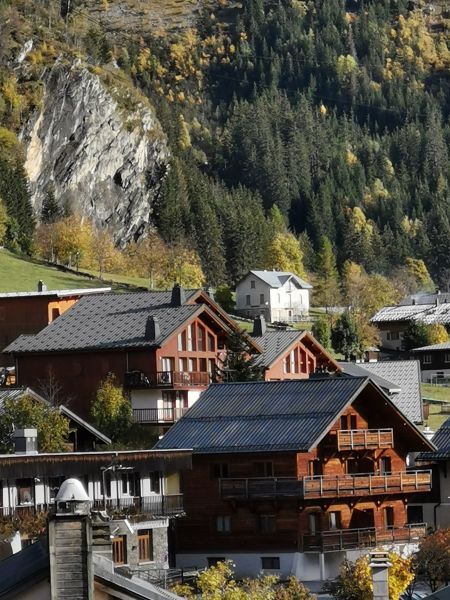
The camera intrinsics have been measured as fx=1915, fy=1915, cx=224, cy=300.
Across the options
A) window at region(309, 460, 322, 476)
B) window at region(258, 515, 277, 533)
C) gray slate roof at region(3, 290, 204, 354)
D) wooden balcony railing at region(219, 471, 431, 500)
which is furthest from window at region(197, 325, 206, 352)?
window at region(258, 515, 277, 533)

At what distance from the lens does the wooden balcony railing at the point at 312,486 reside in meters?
66.2

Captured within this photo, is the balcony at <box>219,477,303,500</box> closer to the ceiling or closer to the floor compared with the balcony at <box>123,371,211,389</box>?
closer to the floor

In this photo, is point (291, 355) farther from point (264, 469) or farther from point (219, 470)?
point (264, 469)

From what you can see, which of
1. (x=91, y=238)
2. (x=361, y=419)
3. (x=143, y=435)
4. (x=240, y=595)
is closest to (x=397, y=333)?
(x=91, y=238)

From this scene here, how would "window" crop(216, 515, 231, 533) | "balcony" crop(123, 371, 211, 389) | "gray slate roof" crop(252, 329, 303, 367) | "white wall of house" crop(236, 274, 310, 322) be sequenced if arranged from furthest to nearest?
"white wall of house" crop(236, 274, 310, 322)
"gray slate roof" crop(252, 329, 303, 367)
"balcony" crop(123, 371, 211, 389)
"window" crop(216, 515, 231, 533)

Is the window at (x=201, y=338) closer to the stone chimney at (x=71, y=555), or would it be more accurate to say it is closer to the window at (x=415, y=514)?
the window at (x=415, y=514)

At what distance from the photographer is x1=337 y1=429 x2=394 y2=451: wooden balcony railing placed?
68312mm

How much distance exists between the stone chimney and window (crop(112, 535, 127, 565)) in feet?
117

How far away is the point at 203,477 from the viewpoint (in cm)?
6812

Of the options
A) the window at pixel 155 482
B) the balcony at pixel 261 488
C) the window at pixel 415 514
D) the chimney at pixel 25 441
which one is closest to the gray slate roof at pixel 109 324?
the window at pixel 415 514

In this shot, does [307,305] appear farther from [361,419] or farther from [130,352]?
[361,419]

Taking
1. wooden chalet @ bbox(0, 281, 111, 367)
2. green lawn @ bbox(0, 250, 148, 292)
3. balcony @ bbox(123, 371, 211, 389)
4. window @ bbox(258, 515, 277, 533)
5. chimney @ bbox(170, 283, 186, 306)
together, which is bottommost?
window @ bbox(258, 515, 277, 533)

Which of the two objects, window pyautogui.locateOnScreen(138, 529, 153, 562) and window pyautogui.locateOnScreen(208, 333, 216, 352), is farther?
window pyautogui.locateOnScreen(208, 333, 216, 352)

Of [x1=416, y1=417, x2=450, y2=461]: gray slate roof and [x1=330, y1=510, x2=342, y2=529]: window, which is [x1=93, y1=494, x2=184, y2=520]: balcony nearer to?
[x1=330, y1=510, x2=342, y2=529]: window
